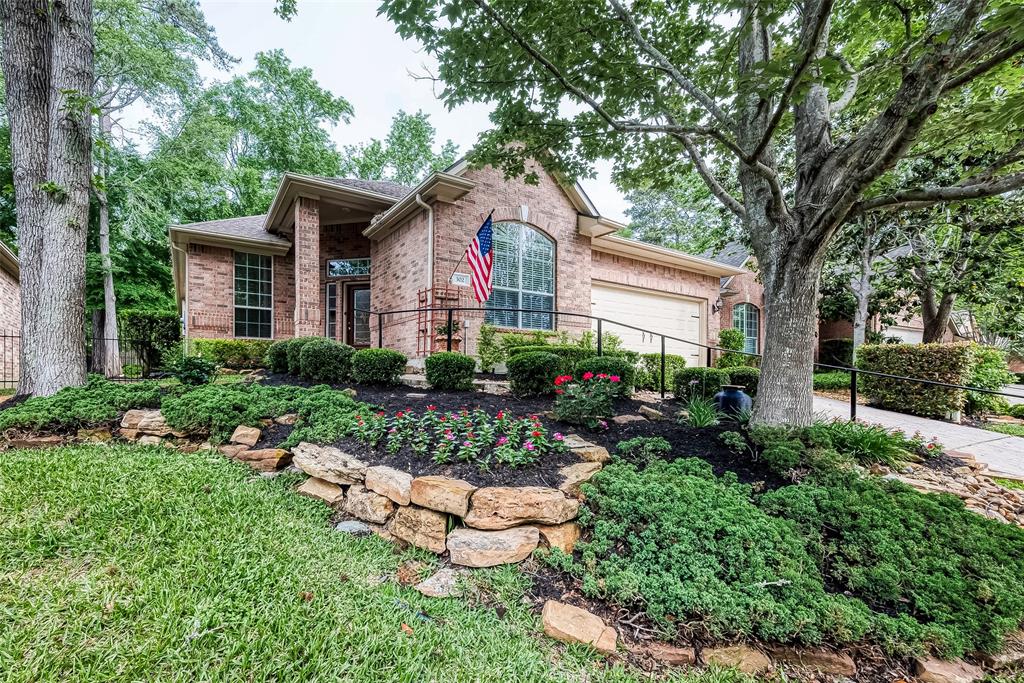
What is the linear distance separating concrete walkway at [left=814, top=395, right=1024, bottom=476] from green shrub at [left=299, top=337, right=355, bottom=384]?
6539 mm

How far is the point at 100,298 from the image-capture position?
14.1 m

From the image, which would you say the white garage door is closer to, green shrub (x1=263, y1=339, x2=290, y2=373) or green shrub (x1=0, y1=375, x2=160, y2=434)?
green shrub (x1=263, y1=339, x2=290, y2=373)

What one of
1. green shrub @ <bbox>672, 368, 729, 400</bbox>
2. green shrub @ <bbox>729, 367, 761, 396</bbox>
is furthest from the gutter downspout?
green shrub @ <bbox>729, 367, 761, 396</bbox>

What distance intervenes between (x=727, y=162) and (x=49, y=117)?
8555 mm

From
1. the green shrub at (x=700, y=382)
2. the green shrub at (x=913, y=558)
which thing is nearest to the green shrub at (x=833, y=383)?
the green shrub at (x=700, y=382)

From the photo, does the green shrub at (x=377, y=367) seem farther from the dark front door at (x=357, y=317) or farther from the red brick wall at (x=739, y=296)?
the red brick wall at (x=739, y=296)

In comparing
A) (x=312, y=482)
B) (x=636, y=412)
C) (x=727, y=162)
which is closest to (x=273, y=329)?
(x=312, y=482)

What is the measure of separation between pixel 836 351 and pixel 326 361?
1629 cm

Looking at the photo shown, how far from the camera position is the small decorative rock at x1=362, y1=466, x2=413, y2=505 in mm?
3070

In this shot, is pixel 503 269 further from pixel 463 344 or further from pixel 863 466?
pixel 863 466

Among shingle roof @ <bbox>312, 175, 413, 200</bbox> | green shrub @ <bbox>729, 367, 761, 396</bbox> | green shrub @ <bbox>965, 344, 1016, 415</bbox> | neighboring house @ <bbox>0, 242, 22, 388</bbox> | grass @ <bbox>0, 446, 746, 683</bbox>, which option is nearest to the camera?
grass @ <bbox>0, 446, 746, 683</bbox>

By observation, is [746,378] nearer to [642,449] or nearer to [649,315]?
[642,449]

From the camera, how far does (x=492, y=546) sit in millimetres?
2691

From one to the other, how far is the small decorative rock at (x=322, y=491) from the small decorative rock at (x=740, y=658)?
108 inches
